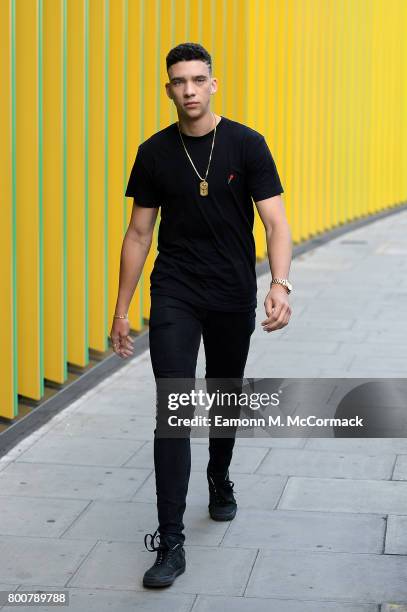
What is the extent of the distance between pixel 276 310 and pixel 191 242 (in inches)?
17.4

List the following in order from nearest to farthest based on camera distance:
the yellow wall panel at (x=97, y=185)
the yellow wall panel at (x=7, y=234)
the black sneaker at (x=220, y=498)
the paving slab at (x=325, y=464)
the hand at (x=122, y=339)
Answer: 1. the hand at (x=122, y=339)
2. the black sneaker at (x=220, y=498)
3. the paving slab at (x=325, y=464)
4. the yellow wall panel at (x=7, y=234)
5. the yellow wall panel at (x=97, y=185)

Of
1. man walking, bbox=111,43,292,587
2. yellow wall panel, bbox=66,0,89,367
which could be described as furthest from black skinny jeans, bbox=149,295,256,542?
yellow wall panel, bbox=66,0,89,367

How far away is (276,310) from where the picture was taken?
4.78 meters

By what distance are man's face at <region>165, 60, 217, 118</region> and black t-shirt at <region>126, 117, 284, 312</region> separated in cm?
14

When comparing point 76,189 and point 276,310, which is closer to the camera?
point 276,310

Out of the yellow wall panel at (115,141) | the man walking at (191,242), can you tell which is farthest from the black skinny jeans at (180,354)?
the yellow wall panel at (115,141)

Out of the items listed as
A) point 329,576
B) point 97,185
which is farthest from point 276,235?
point 97,185

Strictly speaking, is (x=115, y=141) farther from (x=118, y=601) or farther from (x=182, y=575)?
(x=118, y=601)

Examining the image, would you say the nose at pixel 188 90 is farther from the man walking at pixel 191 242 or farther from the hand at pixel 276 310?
the hand at pixel 276 310

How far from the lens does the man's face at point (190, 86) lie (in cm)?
479

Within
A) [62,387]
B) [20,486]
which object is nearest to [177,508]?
[20,486]

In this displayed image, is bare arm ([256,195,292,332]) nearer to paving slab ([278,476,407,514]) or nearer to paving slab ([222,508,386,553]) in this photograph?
paving slab ([222,508,386,553])

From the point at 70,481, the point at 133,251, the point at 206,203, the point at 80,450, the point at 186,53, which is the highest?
the point at 186,53

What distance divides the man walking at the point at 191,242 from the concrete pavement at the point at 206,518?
218 millimetres
